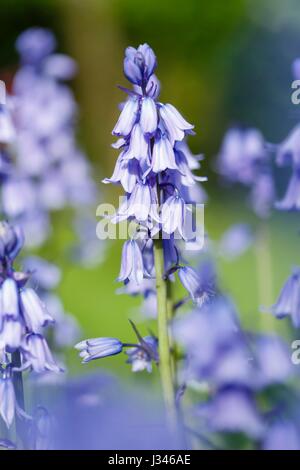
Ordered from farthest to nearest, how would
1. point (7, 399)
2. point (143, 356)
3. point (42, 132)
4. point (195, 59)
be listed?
1. point (195, 59)
2. point (42, 132)
3. point (143, 356)
4. point (7, 399)

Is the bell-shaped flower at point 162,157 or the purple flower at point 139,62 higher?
the purple flower at point 139,62

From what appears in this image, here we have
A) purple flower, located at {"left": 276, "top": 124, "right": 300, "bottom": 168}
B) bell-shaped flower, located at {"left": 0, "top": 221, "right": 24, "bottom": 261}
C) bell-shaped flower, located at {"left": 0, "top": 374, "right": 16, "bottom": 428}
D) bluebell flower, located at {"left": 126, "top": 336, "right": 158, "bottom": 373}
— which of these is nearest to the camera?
bell-shaped flower, located at {"left": 0, "top": 221, "right": 24, "bottom": 261}

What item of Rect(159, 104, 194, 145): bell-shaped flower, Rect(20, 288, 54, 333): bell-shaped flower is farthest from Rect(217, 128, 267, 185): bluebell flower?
Rect(20, 288, 54, 333): bell-shaped flower

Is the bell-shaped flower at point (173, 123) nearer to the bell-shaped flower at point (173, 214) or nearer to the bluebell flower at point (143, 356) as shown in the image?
the bell-shaped flower at point (173, 214)

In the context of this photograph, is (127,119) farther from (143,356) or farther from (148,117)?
(143,356)

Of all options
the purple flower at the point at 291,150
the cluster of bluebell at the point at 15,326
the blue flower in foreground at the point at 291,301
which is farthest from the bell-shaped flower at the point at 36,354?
the purple flower at the point at 291,150

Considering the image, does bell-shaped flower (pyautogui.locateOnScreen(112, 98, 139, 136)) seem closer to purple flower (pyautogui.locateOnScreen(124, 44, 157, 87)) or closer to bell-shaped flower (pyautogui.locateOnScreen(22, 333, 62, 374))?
purple flower (pyautogui.locateOnScreen(124, 44, 157, 87))

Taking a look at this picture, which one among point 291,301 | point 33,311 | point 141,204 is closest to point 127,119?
point 141,204
